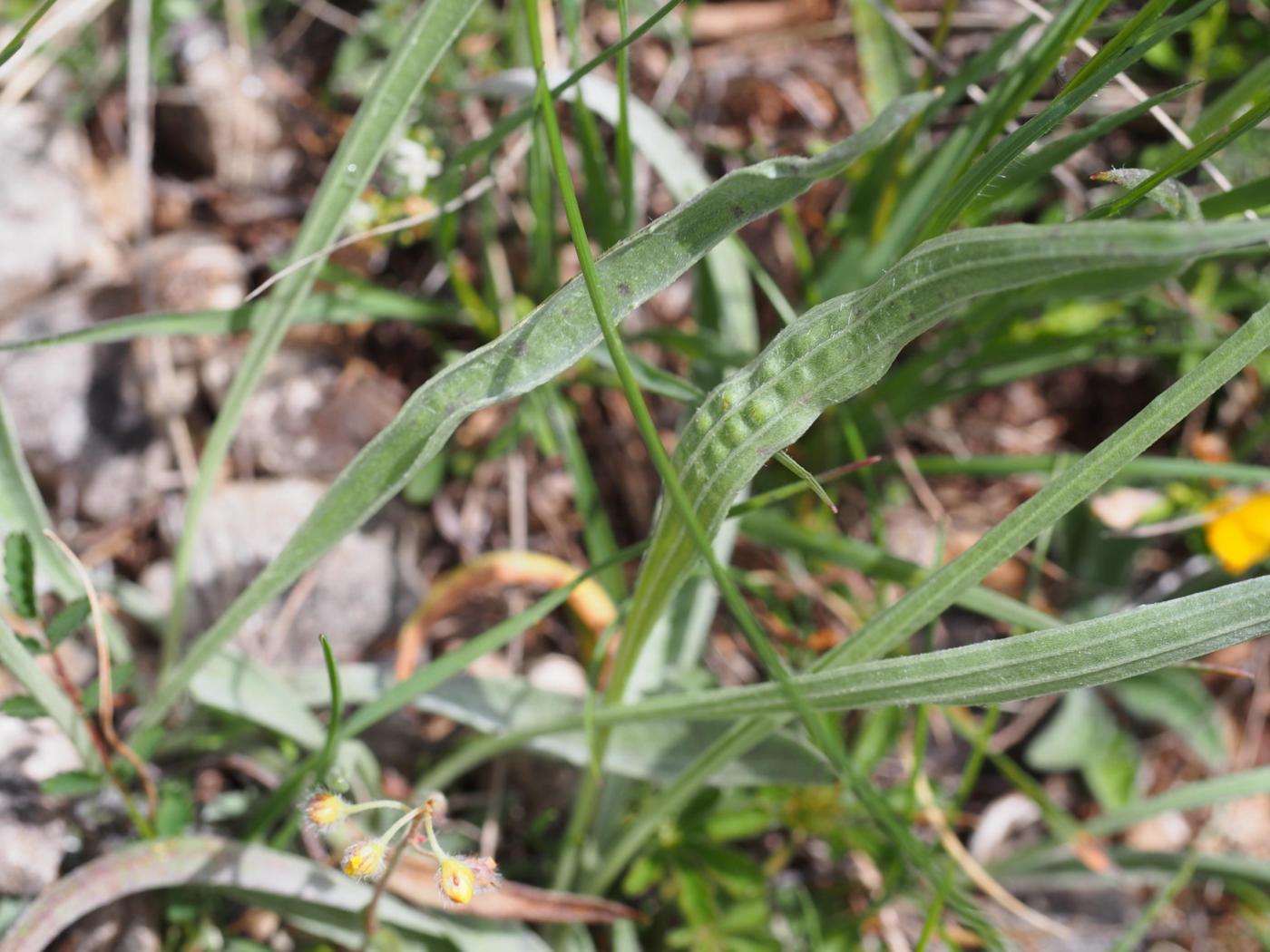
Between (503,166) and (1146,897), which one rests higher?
(503,166)

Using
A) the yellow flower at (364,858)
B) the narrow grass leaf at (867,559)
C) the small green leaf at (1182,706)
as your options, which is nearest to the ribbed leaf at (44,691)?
the yellow flower at (364,858)

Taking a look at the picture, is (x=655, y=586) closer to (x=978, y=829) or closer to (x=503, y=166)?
(x=503, y=166)

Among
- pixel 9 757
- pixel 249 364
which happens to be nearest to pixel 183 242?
pixel 249 364

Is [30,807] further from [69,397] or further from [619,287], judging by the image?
[619,287]

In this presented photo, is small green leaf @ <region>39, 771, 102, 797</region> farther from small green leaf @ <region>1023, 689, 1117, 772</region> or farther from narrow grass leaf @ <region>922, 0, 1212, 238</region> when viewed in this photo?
small green leaf @ <region>1023, 689, 1117, 772</region>

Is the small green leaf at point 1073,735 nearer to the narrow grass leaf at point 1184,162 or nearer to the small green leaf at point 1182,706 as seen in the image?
the small green leaf at point 1182,706

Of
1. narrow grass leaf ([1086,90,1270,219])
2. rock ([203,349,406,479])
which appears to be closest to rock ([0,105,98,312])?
rock ([203,349,406,479])

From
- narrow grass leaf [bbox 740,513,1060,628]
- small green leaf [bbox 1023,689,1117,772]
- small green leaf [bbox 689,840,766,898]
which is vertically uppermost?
narrow grass leaf [bbox 740,513,1060,628]
